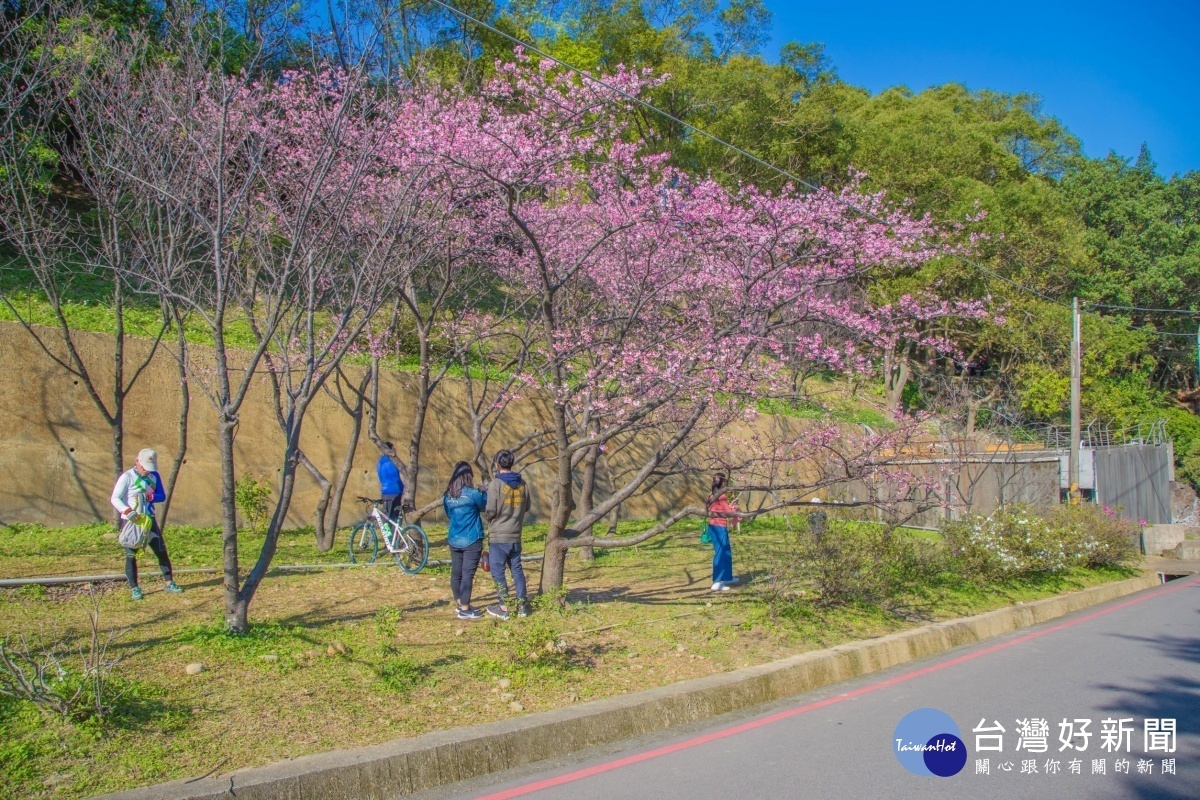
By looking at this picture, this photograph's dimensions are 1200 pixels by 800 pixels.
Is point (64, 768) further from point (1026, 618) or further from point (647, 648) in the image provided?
point (1026, 618)

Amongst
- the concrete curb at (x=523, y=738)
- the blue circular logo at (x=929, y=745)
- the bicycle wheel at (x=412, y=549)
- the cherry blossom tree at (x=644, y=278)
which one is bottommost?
the blue circular logo at (x=929, y=745)

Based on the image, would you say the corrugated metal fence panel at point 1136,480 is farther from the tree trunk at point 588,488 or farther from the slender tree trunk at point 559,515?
the slender tree trunk at point 559,515

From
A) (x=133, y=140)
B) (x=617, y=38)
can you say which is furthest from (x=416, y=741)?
(x=617, y=38)

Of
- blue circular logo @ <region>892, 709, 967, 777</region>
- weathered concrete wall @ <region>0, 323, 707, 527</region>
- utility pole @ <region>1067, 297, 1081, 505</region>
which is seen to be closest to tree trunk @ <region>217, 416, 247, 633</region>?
blue circular logo @ <region>892, 709, 967, 777</region>

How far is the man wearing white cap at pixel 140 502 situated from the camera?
7879 mm

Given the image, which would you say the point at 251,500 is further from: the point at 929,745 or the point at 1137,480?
the point at 1137,480

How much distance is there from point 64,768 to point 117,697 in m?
0.52

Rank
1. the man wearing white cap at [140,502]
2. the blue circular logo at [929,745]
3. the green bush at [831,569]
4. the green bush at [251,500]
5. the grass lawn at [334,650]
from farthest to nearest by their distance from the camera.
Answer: the green bush at [251,500] → the green bush at [831,569] → the man wearing white cap at [140,502] → the blue circular logo at [929,745] → the grass lawn at [334,650]

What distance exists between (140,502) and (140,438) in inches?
228

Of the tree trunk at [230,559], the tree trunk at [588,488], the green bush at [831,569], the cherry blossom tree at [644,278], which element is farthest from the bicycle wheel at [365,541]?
the green bush at [831,569]

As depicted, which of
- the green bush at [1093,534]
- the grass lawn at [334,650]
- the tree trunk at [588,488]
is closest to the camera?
the grass lawn at [334,650]

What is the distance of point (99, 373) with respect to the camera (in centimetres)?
1308

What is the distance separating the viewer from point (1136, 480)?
25797mm

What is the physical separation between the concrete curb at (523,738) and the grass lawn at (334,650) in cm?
19
